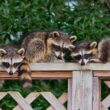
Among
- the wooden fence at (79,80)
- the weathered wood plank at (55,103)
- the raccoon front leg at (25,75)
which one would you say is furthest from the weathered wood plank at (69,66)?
the weathered wood plank at (55,103)

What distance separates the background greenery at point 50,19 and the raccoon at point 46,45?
69cm

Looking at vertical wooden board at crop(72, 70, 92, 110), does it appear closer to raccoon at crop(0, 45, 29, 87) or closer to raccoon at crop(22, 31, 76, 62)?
raccoon at crop(0, 45, 29, 87)

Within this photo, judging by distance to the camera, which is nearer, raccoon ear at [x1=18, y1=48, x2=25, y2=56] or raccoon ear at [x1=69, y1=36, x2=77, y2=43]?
raccoon ear at [x1=18, y1=48, x2=25, y2=56]

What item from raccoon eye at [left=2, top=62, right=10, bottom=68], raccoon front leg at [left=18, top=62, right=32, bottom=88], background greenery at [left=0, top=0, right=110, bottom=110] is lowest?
raccoon front leg at [left=18, top=62, right=32, bottom=88]

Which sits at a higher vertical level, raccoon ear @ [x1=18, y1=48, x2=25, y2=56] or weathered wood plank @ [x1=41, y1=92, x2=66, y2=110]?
raccoon ear @ [x1=18, y1=48, x2=25, y2=56]

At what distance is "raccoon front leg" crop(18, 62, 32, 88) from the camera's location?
6.17m

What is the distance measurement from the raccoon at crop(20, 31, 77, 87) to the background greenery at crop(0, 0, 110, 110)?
2.25 ft

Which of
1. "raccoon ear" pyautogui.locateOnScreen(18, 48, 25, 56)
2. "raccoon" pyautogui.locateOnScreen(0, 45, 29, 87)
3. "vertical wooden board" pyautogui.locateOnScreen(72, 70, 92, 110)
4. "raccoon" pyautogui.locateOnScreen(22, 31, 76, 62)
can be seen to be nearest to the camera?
"vertical wooden board" pyautogui.locateOnScreen(72, 70, 92, 110)

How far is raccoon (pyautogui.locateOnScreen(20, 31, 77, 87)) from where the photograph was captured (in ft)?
22.6

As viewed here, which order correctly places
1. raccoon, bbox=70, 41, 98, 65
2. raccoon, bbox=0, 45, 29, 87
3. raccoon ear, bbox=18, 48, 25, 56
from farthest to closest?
raccoon, bbox=70, 41, 98, 65, raccoon ear, bbox=18, 48, 25, 56, raccoon, bbox=0, 45, 29, 87

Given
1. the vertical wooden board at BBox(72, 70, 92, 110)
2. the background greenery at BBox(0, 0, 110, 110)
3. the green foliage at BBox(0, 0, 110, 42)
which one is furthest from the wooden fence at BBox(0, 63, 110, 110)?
the green foliage at BBox(0, 0, 110, 42)

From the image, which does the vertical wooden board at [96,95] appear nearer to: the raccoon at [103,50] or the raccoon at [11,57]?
the raccoon at [103,50]

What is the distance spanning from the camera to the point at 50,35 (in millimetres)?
7199

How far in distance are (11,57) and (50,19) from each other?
5.10ft
